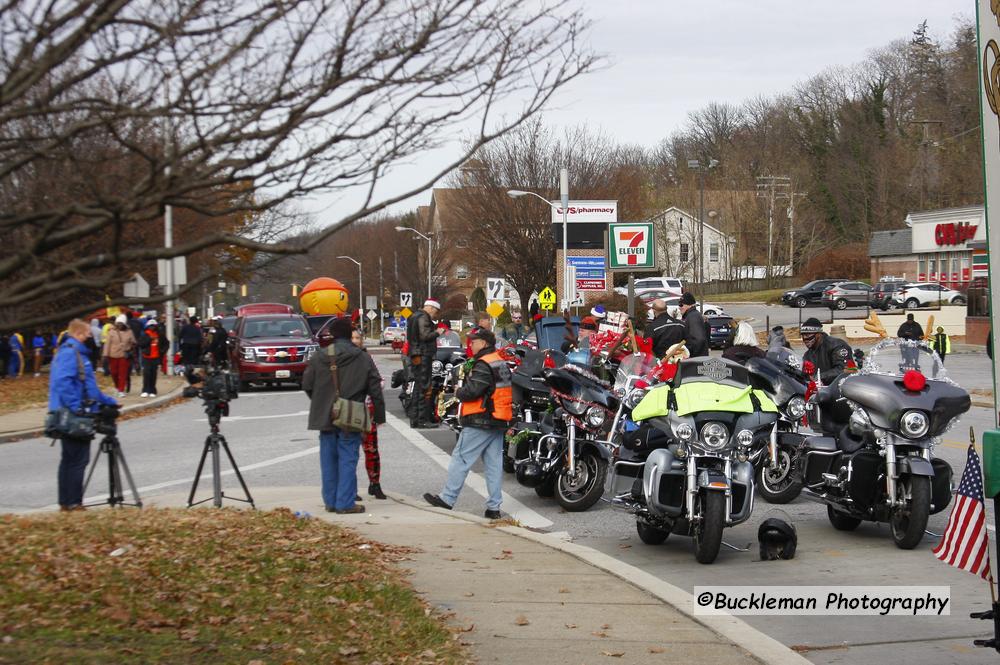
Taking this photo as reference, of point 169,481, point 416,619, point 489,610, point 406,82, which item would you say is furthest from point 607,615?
point 169,481

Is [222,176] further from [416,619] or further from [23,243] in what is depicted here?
[416,619]

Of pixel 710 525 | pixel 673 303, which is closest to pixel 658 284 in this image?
pixel 673 303

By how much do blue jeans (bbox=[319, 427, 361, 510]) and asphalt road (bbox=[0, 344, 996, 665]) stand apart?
38 cm

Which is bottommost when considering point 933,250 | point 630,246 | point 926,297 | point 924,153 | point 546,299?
point 926,297

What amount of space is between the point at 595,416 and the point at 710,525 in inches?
122

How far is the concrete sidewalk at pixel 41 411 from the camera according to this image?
2019 centimetres

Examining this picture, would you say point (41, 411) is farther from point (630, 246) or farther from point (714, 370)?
point (714, 370)

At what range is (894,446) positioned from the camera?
9.38 m

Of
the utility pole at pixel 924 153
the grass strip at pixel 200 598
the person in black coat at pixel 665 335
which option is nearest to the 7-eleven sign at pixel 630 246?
the person in black coat at pixel 665 335

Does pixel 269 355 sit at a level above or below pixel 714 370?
below

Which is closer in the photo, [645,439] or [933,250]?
[645,439]

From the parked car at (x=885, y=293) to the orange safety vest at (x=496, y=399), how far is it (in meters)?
51.5

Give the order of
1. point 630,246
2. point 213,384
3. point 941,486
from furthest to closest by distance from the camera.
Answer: point 630,246, point 213,384, point 941,486

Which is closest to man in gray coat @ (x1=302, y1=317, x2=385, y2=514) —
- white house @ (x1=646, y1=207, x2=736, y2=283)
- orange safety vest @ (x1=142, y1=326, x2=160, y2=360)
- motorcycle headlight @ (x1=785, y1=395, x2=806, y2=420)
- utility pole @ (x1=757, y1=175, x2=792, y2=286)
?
motorcycle headlight @ (x1=785, y1=395, x2=806, y2=420)
